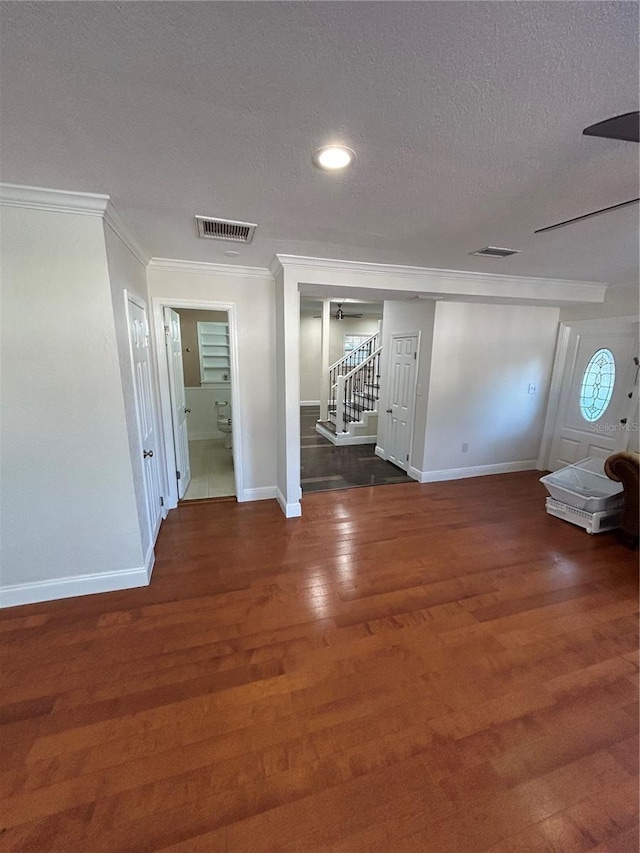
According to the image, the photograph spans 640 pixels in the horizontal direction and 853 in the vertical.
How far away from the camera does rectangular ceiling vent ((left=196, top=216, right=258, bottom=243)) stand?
2.15 meters

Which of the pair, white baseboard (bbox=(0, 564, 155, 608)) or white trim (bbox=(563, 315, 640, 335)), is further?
white trim (bbox=(563, 315, 640, 335))

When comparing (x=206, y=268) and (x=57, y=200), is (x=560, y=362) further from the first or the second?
(x=57, y=200)

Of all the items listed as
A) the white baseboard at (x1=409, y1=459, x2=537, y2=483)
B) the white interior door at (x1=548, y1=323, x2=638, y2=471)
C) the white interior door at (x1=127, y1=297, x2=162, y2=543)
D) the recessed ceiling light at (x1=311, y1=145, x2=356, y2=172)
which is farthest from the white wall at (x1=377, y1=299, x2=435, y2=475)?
the white interior door at (x1=127, y1=297, x2=162, y2=543)

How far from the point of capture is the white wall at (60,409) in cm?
187

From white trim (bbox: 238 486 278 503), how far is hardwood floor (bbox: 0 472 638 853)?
996 millimetres

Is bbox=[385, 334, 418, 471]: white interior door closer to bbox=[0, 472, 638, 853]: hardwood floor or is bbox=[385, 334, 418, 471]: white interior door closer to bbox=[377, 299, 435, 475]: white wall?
bbox=[377, 299, 435, 475]: white wall

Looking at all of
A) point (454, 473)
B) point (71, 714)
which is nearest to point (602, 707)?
point (71, 714)

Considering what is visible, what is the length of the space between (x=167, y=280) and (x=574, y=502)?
4.53 meters

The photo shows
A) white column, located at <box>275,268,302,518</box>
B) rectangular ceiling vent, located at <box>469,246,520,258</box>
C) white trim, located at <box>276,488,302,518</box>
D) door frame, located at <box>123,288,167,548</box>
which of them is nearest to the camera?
door frame, located at <box>123,288,167,548</box>

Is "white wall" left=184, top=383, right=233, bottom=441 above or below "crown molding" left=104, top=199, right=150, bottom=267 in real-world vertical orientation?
below

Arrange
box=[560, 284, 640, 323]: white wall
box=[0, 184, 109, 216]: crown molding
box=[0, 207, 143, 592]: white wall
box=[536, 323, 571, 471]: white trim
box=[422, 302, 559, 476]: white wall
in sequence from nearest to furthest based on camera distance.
Result: box=[0, 184, 109, 216]: crown molding, box=[0, 207, 143, 592]: white wall, box=[560, 284, 640, 323]: white wall, box=[422, 302, 559, 476]: white wall, box=[536, 323, 571, 471]: white trim

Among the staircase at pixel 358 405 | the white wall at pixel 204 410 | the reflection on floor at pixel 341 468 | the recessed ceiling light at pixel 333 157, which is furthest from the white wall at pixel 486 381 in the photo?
the white wall at pixel 204 410

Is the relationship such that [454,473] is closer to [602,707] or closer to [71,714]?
[602,707]

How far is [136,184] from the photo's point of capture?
1715mm
